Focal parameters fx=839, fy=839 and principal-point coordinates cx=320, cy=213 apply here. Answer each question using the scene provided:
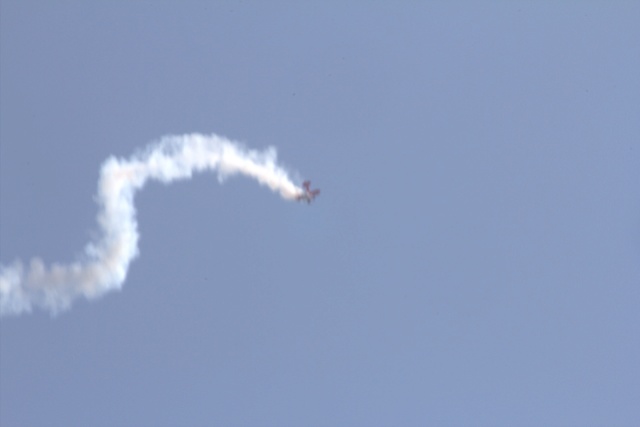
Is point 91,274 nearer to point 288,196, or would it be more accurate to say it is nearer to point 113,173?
point 113,173

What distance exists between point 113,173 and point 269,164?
20.7ft

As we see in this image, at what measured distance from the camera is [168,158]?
33906 millimetres

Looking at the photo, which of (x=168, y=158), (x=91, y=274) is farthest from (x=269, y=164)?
(x=91, y=274)

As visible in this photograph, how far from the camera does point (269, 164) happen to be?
34781 millimetres

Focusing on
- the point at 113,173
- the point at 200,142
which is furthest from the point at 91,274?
the point at 200,142

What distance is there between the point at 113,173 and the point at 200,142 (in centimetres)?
368

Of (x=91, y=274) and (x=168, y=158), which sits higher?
(x=168, y=158)

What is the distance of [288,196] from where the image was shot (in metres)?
35.3

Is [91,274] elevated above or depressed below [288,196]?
below

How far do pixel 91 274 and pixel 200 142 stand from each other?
6843 mm

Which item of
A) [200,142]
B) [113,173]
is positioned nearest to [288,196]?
[200,142]

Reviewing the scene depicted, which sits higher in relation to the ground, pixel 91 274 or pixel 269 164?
pixel 269 164

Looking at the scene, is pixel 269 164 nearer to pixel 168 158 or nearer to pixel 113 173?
pixel 168 158

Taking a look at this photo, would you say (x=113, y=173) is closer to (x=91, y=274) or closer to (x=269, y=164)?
(x=91, y=274)
